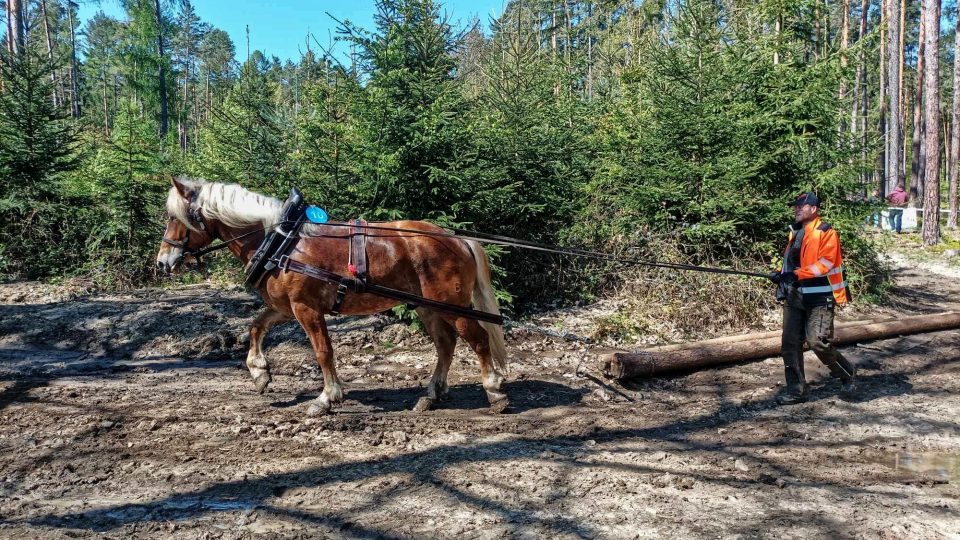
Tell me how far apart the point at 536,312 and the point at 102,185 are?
8.47 meters

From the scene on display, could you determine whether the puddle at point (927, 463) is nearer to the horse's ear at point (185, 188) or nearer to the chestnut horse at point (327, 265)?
the chestnut horse at point (327, 265)

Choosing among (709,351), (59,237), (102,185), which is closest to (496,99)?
(709,351)

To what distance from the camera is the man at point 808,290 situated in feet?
19.3

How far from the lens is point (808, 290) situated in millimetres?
6066

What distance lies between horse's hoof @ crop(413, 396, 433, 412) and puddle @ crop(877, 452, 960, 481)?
3794 millimetres

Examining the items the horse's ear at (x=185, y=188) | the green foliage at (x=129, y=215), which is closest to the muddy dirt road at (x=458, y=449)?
the horse's ear at (x=185, y=188)

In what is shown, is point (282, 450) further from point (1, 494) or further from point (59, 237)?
point (59, 237)

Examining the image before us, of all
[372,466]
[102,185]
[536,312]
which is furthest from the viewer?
[102,185]

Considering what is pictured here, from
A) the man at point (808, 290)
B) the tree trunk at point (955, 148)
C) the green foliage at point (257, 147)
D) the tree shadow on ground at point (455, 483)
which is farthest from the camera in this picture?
the tree trunk at point (955, 148)

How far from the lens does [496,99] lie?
1012cm

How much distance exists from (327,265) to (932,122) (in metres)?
19.6

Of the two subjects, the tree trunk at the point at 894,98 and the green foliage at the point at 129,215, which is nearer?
the green foliage at the point at 129,215

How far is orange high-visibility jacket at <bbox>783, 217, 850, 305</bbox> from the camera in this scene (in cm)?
584

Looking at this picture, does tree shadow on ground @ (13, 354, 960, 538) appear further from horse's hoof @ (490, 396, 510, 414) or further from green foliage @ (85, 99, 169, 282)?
green foliage @ (85, 99, 169, 282)
